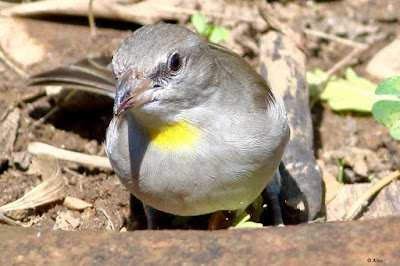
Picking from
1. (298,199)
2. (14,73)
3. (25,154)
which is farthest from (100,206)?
(14,73)

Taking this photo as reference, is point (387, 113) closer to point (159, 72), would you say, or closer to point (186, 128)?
point (186, 128)

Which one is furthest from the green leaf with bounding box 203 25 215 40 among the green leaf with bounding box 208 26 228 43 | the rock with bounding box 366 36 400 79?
the rock with bounding box 366 36 400 79

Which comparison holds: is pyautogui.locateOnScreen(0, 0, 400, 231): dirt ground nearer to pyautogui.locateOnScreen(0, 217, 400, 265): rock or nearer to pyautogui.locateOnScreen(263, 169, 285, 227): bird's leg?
pyautogui.locateOnScreen(263, 169, 285, 227): bird's leg

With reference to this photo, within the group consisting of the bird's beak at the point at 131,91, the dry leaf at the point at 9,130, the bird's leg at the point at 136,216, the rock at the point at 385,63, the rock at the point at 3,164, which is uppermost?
the bird's beak at the point at 131,91

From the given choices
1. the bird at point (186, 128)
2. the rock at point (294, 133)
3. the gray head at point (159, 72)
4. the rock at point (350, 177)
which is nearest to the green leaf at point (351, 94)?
the rock at point (294, 133)

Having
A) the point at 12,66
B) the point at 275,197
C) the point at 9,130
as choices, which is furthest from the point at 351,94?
the point at 12,66

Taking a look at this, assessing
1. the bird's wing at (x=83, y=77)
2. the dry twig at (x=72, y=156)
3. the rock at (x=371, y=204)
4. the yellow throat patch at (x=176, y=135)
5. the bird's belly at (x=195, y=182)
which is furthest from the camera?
the bird's wing at (x=83, y=77)

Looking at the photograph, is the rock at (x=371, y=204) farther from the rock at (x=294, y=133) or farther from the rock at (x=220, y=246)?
the rock at (x=220, y=246)
